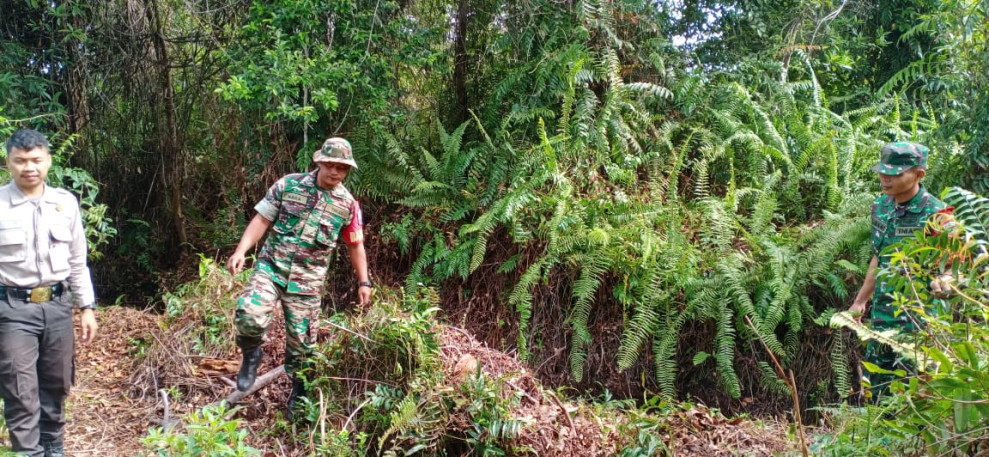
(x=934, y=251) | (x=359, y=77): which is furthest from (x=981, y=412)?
(x=359, y=77)

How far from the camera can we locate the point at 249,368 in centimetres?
463

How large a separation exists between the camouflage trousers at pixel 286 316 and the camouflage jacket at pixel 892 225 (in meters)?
3.33

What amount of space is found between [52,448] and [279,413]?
123cm

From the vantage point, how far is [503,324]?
6000 mm

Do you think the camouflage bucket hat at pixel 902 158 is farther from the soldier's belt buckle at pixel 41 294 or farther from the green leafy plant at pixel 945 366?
the soldier's belt buckle at pixel 41 294

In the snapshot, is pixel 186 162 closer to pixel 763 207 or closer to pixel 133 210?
pixel 133 210

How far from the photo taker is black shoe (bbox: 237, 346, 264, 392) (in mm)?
4613

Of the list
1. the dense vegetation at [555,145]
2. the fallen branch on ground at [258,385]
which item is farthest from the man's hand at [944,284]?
the fallen branch on ground at [258,385]

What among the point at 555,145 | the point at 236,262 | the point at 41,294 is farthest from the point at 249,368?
the point at 555,145

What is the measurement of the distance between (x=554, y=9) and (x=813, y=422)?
13.9 ft

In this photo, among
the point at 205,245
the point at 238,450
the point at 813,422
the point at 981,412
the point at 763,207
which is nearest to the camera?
the point at 981,412

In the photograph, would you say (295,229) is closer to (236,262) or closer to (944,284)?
(236,262)

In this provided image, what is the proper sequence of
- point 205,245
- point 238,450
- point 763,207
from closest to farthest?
point 238,450, point 763,207, point 205,245

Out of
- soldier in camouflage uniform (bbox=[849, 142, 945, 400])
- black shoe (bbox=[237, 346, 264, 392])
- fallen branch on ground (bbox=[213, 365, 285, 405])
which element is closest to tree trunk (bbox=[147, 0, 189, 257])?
fallen branch on ground (bbox=[213, 365, 285, 405])
